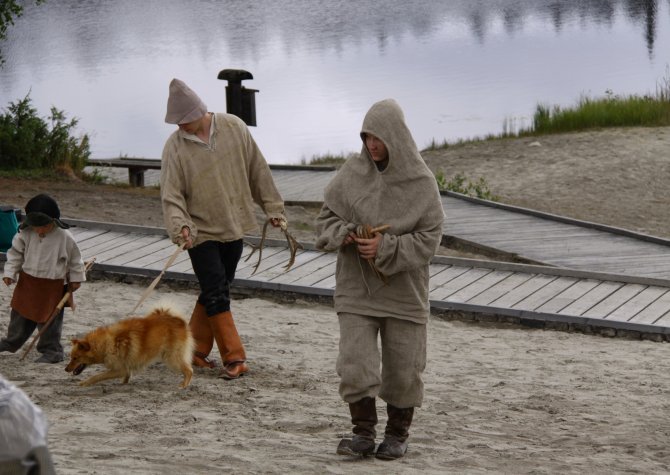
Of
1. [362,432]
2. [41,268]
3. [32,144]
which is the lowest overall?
[362,432]

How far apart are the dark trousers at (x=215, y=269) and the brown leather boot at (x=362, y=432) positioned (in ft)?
5.54

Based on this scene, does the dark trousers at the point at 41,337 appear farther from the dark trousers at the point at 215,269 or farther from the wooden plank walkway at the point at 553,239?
the wooden plank walkway at the point at 553,239

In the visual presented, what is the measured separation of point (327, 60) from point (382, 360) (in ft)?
102

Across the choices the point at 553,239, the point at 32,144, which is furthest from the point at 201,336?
the point at 32,144

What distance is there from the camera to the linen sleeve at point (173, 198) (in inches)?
273

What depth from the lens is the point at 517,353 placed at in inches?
327

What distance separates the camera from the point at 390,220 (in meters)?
5.70

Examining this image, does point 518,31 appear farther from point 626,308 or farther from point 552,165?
point 626,308

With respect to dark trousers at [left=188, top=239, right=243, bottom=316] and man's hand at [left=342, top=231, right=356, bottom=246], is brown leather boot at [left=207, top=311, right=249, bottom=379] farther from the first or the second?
man's hand at [left=342, top=231, right=356, bottom=246]

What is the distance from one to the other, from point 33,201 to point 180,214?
92 cm

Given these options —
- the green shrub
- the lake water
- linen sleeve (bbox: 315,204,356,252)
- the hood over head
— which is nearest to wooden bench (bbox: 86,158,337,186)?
the green shrub

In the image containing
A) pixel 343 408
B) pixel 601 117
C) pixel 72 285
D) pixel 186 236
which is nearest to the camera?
pixel 343 408

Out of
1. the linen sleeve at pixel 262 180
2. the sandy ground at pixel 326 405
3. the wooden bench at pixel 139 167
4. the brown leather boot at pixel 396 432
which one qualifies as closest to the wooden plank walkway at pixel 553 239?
the sandy ground at pixel 326 405

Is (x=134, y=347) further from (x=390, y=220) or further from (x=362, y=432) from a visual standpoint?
(x=390, y=220)
